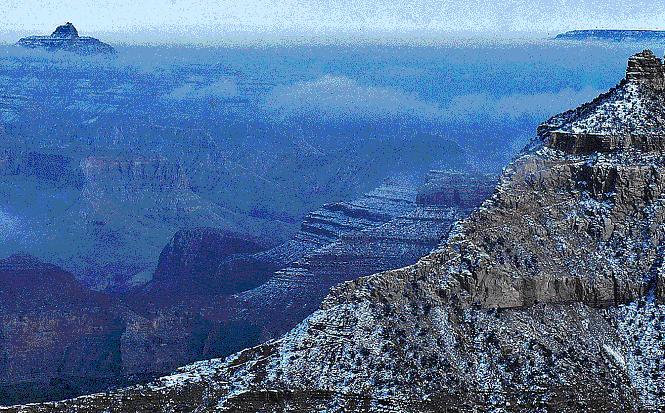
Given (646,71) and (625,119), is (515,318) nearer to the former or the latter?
(625,119)

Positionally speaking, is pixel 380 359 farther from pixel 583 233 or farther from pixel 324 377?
pixel 583 233

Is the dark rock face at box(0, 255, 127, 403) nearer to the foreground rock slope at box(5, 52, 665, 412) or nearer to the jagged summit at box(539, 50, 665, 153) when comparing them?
the foreground rock slope at box(5, 52, 665, 412)

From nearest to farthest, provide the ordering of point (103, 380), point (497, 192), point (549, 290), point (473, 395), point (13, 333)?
point (473, 395) → point (549, 290) → point (497, 192) → point (103, 380) → point (13, 333)

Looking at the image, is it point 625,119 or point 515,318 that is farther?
point 625,119

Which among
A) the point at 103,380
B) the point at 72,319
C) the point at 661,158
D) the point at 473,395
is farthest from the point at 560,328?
the point at 72,319

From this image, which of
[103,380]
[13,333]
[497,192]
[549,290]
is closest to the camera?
[549,290]

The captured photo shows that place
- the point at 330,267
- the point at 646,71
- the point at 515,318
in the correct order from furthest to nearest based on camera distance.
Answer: the point at 330,267
the point at 646,71
the point at 515,318

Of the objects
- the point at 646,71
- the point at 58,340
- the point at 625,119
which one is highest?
the point at 646,71

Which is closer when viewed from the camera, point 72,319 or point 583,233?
point 583,233

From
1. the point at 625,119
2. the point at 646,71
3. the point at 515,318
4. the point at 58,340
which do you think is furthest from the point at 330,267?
the point at 515,318
